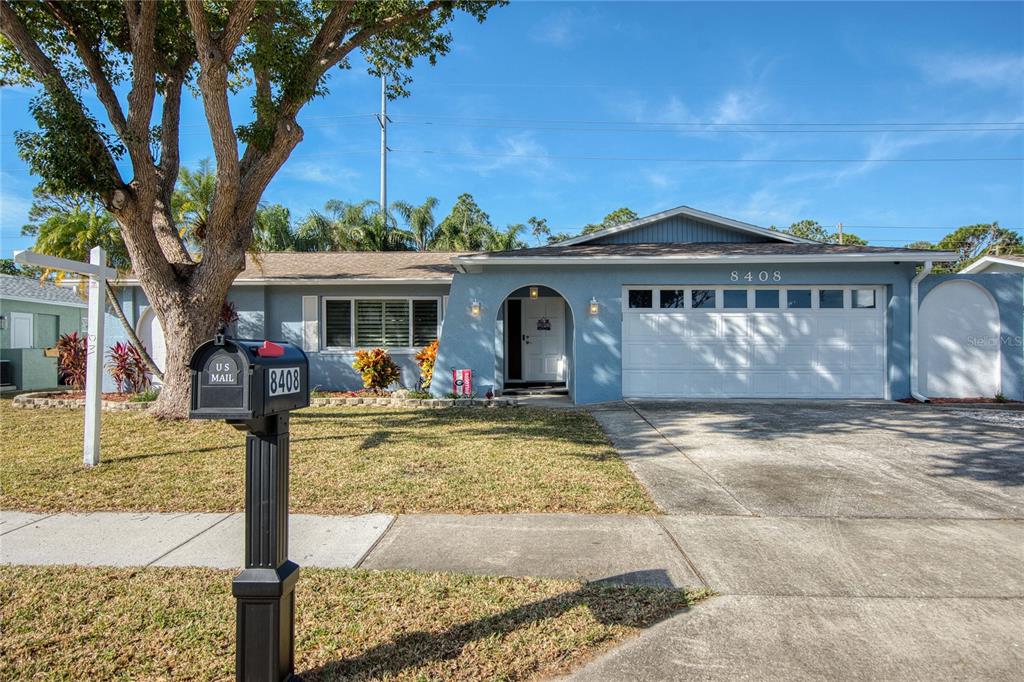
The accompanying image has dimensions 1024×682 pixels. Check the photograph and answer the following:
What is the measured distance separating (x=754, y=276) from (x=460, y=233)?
58.2 feet

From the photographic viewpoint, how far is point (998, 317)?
1102cm

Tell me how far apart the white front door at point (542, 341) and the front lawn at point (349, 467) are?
19.4 feet

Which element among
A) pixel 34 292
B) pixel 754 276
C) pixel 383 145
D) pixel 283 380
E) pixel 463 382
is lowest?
pixel 463 382

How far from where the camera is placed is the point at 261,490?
219cm

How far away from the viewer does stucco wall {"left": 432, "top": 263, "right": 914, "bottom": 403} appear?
36.0 ft

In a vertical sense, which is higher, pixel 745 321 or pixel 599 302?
pixel 599 302

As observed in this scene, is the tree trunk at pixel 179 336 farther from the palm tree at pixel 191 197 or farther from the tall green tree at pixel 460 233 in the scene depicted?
the tall green tree at pixel 460 233

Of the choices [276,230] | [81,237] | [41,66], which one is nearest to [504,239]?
[276,230]

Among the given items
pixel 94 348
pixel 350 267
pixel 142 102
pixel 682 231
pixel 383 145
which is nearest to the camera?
pixel 94 348

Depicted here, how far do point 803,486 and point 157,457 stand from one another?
6995mm

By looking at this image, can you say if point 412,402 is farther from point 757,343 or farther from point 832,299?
point 832,299

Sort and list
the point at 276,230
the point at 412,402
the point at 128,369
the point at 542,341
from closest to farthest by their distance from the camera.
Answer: the point at 412,402 → the point at 128,369 → the point at 542,341 → the point at 276,230

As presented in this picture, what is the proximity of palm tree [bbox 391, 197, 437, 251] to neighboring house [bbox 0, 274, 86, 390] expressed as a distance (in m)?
13.2

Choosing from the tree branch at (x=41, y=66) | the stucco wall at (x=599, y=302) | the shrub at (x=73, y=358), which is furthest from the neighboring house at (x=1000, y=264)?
the shrub at (x=73, y=358)
